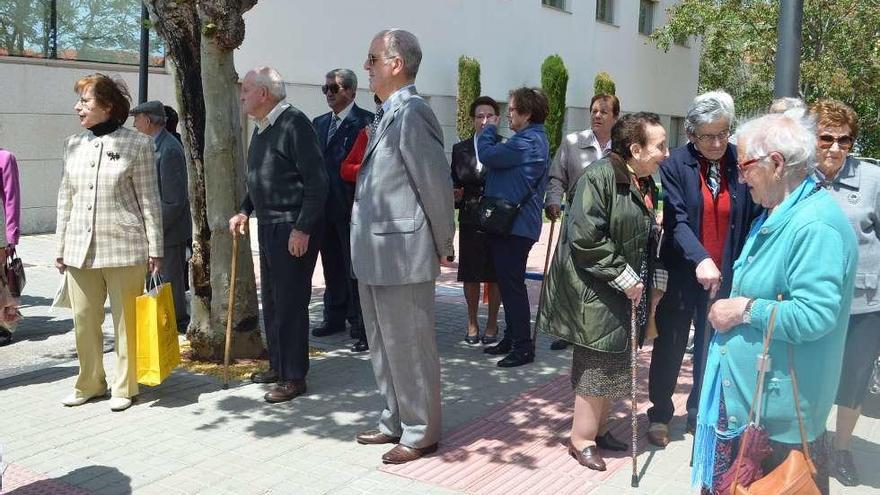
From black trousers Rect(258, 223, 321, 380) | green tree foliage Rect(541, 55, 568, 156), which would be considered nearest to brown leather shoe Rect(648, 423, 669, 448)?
black trousers Rect(258, 223, 321, 380)

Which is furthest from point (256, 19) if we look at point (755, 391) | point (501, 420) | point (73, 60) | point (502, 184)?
point (755, 391)

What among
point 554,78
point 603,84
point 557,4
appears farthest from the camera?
point 603,84

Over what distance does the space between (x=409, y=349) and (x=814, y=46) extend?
15622mm

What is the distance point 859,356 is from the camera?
14.2ft

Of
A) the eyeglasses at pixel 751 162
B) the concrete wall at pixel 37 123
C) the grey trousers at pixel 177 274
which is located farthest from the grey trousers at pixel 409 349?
the concrete wall at pixel 37 123

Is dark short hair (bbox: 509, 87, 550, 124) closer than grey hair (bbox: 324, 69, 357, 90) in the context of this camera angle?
Yes

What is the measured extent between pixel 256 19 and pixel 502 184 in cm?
1012

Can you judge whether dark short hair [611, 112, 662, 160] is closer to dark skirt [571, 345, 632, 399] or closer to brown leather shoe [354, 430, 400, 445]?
dark skirt [571, 345, 632, 399]

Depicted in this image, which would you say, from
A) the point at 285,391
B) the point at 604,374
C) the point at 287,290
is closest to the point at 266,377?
the point at 285,391

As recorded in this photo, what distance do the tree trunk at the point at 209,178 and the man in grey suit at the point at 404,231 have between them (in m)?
1.91

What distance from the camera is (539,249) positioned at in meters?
13.5

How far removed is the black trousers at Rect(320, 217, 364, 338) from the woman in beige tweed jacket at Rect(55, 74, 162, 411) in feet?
6.08

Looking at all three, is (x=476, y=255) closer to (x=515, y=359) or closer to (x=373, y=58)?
(x=515, y=359)

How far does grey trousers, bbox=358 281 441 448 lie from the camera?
172 inches
